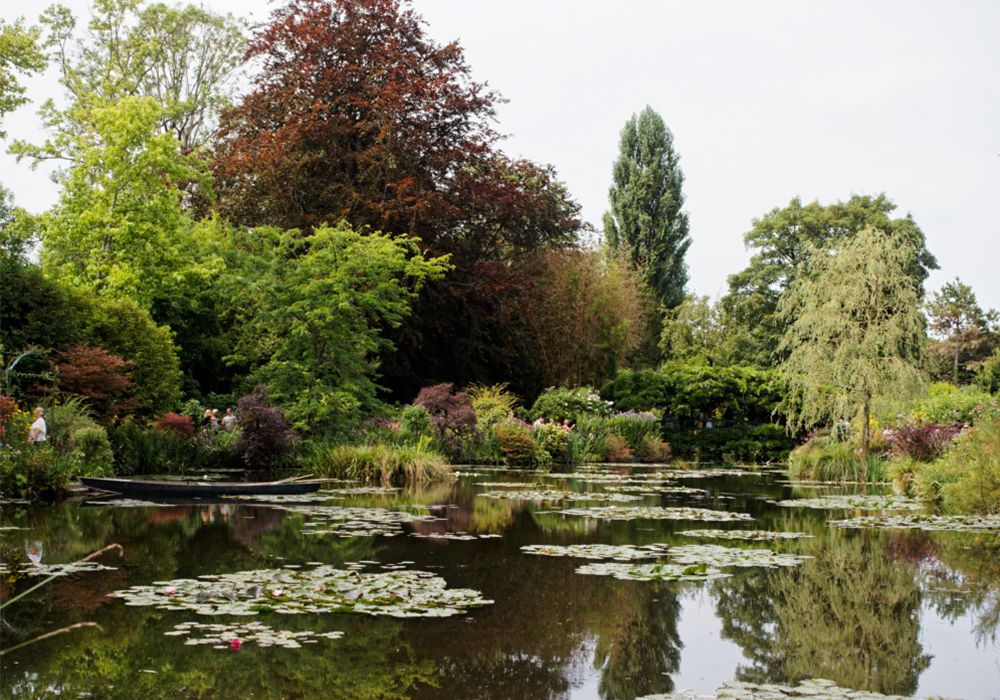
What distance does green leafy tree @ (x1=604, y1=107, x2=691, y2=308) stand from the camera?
1694 inches

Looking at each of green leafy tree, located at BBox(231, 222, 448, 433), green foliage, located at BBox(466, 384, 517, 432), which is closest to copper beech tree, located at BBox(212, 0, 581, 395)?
green foliage, located at BBox(466, 384, 517, 432)

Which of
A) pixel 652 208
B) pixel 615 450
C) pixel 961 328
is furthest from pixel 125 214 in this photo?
pixel 961 328

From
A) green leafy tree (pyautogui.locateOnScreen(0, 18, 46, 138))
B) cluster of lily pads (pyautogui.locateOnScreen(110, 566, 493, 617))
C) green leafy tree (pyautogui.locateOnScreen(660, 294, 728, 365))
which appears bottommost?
cluster of lily pads (pyautogui.locateOnScreen(110, 566, 493, 617))

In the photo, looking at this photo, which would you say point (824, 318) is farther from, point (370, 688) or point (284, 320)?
point (370, 688)

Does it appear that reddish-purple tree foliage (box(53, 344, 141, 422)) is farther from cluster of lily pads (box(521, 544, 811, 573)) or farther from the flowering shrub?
the flowering shrub

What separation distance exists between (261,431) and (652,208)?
3191 centimetres

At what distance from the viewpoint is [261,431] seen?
14969 mm

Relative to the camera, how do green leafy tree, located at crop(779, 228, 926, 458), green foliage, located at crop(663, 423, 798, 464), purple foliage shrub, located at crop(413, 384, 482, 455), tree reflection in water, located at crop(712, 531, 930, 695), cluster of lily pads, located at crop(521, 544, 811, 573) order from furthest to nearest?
green foliage, located at crop(663, 423, 798, 464) < purple foliage shrub, located at crop(413, 384, 482, 455) < green leafy tree, located at crop(779, 228, 926, 458) < cluster of lily pads, located at crop(521, 544, 811, 573) < tree reflection in water, located at crop(712, 531, 930, 695)

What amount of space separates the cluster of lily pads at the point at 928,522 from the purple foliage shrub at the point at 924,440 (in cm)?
426

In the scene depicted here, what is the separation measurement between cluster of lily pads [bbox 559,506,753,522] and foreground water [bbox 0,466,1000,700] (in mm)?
419

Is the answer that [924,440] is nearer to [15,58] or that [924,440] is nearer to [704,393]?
[704,393]

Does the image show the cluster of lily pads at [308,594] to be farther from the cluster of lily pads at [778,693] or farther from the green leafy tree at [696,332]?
the green leafy tree at [696,332]

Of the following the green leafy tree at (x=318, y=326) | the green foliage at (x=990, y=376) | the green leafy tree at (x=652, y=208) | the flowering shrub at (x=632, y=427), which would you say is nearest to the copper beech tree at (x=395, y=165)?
the flowering shrub at (x=632, y=427)

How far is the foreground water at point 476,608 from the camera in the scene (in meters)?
3.95
